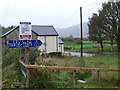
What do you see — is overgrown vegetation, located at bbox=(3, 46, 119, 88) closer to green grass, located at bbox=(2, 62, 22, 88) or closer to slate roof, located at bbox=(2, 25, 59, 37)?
green grass, located at bbox=(2, 62, 22, 88)

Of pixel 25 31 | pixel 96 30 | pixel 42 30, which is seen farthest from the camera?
pixel 96 30

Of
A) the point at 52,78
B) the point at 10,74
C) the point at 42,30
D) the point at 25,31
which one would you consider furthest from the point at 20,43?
the point at 42,30

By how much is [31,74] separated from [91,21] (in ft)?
96.9

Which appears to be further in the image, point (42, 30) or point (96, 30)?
point (96, 30)

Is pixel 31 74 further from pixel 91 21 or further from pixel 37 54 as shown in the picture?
pixel 91 21

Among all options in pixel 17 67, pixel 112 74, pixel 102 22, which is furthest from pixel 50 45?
pixel 112 74

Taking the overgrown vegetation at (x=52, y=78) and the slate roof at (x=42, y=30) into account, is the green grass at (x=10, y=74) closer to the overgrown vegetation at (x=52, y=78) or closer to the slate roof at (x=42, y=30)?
the overgrown vegetation at (x=52, y=78)

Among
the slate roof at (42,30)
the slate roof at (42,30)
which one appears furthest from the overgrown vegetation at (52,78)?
the slate roof at (42,30)

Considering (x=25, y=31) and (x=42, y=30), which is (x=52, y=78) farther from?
(x=42, y=30)

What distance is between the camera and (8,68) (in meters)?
Result: 7.48

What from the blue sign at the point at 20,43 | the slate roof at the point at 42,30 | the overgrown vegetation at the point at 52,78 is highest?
the slate roof at the point at 42,30

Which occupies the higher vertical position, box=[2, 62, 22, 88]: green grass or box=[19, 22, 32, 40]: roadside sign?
box=[19, 22, 32, 40]: roadside sign

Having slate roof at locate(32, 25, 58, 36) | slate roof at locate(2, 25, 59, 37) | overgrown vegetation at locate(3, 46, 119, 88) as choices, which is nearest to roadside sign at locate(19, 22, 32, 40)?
overgrown vegetation at locate(3, 46, 119, 88)

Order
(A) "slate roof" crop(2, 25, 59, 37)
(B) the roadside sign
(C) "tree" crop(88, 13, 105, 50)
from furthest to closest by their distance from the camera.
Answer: (C) "tree" crop(88, 13, 105, 50) < (A) "slate roof" crop(2, 25, 59, 37) < (B) the roadside sign
